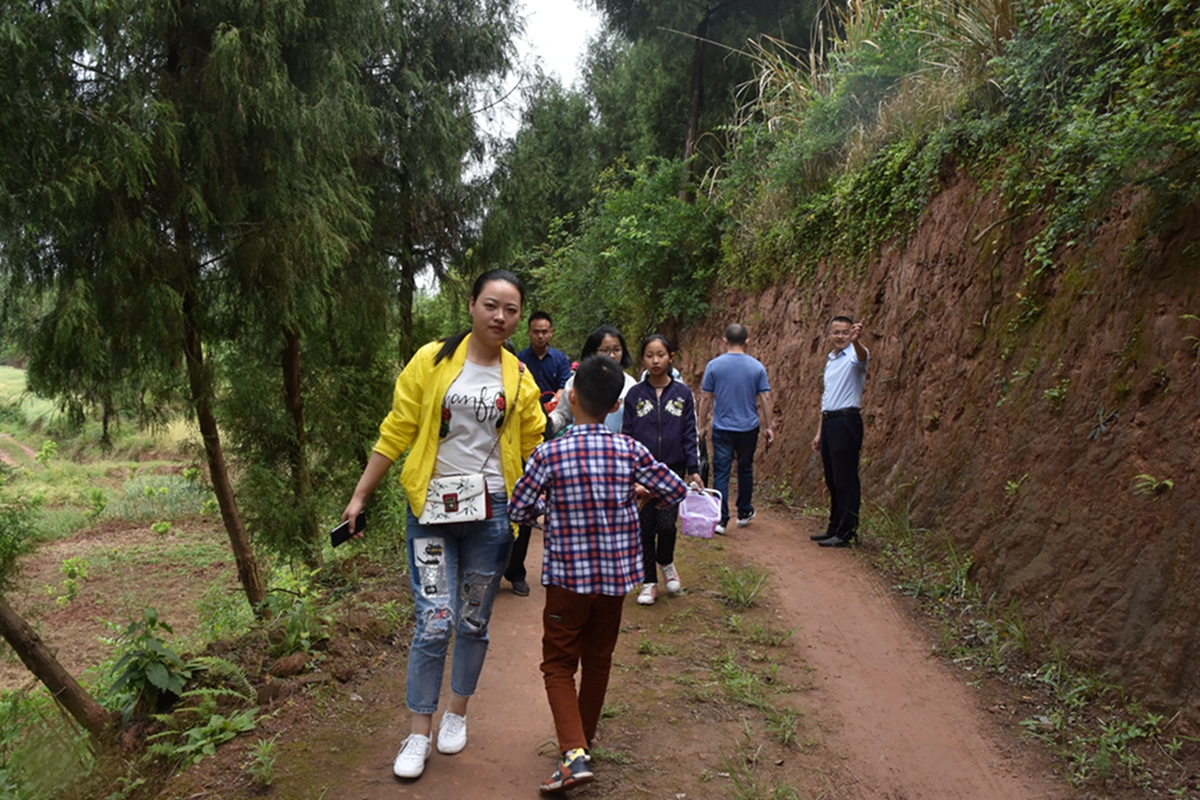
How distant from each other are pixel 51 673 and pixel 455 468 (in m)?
3.82

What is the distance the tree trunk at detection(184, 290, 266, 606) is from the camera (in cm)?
708

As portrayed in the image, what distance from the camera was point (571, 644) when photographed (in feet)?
10.1

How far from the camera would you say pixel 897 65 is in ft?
30.4

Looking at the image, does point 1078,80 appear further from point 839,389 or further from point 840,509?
point 840,509

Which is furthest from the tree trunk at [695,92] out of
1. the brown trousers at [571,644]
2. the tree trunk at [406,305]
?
the brown trousers at [571,644]

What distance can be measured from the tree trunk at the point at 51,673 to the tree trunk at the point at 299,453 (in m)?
3.54

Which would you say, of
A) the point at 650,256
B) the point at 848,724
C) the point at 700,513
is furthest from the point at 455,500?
the point at 650,256

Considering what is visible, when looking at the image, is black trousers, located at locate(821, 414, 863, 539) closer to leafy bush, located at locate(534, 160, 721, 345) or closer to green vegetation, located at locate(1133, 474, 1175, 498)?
green vegetation, located at locate(1133, 474, 1175, 498)

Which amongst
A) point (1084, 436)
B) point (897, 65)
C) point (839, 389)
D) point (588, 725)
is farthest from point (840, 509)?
point (897, 65)

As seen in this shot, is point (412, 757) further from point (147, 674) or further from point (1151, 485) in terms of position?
point (1151, 485)

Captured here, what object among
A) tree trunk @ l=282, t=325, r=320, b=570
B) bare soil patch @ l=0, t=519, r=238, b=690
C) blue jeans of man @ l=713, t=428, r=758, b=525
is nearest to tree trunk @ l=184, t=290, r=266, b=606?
tree trunk @ l=282, t=325, r=320, b=570

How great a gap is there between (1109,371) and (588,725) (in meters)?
3.54

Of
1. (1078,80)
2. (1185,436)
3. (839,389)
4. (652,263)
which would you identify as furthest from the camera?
(652,263)

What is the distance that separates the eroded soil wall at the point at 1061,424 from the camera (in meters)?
3.73
